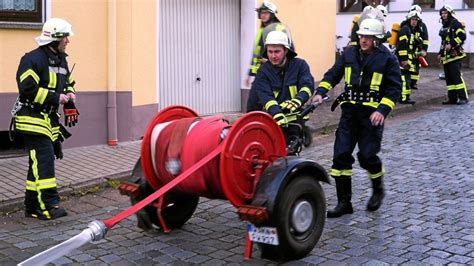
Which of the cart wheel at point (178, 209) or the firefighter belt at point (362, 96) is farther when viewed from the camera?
the firefighter belt at point (362, 96)

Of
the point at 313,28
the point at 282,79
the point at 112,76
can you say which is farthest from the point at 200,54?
→ the point at 282,79

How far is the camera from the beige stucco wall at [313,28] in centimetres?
1257

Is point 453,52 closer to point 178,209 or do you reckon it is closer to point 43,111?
point 178,209

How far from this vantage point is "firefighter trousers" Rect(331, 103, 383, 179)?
21.1 feet

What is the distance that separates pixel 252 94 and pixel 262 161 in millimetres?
2024

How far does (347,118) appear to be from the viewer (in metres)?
6.52

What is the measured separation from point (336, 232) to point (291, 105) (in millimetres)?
1210

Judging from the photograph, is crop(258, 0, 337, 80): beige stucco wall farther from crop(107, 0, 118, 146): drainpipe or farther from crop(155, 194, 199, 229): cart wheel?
crop(155, 194, 199, 229): cart wheel

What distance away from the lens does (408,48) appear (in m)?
13.6

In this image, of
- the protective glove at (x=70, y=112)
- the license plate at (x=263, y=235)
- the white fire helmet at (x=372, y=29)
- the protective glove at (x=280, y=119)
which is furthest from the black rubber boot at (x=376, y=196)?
the protective glove at (x=70, y=112)

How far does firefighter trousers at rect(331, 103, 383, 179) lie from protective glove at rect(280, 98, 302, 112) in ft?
1.77

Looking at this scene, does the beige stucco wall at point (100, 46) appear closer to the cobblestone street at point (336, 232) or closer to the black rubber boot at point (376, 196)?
the cobblestone street at point (336, 232)

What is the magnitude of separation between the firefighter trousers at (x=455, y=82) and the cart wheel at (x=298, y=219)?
30.8 feet

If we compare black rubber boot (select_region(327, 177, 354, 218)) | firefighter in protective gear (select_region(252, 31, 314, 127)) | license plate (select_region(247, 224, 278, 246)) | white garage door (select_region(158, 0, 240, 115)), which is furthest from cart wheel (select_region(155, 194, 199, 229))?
white garage door (select_region(158, 0, 240, 115))
